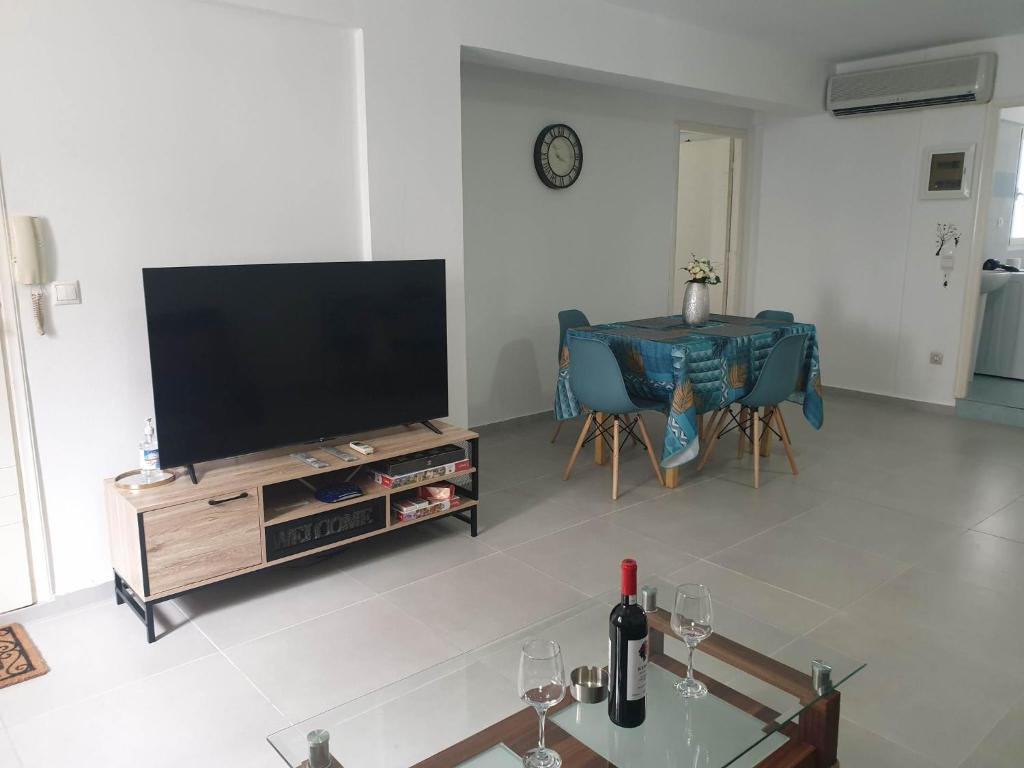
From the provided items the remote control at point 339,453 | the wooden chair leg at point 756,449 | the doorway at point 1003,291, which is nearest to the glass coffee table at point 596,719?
the remote control at point 339,453

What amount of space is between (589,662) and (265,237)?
7.72 ft

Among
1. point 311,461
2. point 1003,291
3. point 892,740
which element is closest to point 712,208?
point 1003,291

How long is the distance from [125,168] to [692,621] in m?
2.65

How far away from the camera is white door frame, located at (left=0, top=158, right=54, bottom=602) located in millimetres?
2852

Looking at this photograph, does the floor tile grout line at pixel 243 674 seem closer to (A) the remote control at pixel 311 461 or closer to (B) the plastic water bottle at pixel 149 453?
(B) the plastic water bottle at pixel 149 453

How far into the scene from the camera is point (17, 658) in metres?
2.78

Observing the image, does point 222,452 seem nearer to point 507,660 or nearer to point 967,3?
point 507,660

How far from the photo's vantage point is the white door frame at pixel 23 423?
2.85 meters

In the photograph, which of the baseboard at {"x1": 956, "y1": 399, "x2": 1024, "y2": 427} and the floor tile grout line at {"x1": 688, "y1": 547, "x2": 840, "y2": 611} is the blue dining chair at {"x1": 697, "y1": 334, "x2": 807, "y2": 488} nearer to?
the floor tile grout line at {"x1": 688, "y1": 547, "x2": 840, "y2": 611}

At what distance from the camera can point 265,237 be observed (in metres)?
3.47

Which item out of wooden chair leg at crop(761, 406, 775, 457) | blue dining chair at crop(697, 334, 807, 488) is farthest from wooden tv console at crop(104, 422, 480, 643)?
wooden chair leg at crop(761, 406, 775, 457)

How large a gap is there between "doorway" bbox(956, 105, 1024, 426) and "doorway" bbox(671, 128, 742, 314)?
2080mm

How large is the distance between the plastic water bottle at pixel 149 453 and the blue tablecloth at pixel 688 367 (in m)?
2.30

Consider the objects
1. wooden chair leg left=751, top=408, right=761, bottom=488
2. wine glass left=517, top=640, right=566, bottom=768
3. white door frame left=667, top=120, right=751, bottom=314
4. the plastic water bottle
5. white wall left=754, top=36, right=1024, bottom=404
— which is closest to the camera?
wine glass left=517, top=640, right=566, bottom=768
